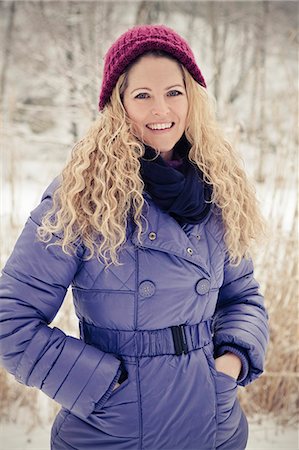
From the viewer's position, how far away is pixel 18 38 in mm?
6531

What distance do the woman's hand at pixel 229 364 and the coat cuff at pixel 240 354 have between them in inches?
0.5

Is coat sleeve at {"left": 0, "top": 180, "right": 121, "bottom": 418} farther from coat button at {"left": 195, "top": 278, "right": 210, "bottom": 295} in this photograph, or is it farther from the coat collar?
coat button at {"left": 195, "top": 278, "right": 210, "bottom": 295}

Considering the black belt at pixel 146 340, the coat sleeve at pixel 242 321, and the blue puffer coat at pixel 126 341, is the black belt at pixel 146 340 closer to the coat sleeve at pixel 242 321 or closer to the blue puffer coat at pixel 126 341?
the blue puffer coat at pixel 126 341

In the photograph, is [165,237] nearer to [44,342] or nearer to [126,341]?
[126,341]

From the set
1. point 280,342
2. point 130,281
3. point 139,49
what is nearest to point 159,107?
point 139,49

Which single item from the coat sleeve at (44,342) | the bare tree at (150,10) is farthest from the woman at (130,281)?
the bare tree at (150,10)

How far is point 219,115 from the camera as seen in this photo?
3449 millimetres

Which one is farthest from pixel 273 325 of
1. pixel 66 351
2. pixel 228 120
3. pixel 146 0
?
pixel 146 0

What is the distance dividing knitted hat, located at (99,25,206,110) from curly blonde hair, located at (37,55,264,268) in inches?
1.0

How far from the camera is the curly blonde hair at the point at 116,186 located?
138cm

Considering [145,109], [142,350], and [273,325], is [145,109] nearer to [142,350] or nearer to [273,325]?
[142,350]

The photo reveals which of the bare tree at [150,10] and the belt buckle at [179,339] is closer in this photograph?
the belt buckle at [179,339]

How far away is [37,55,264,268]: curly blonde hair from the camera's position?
138cm

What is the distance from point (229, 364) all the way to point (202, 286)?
0.90 feet
